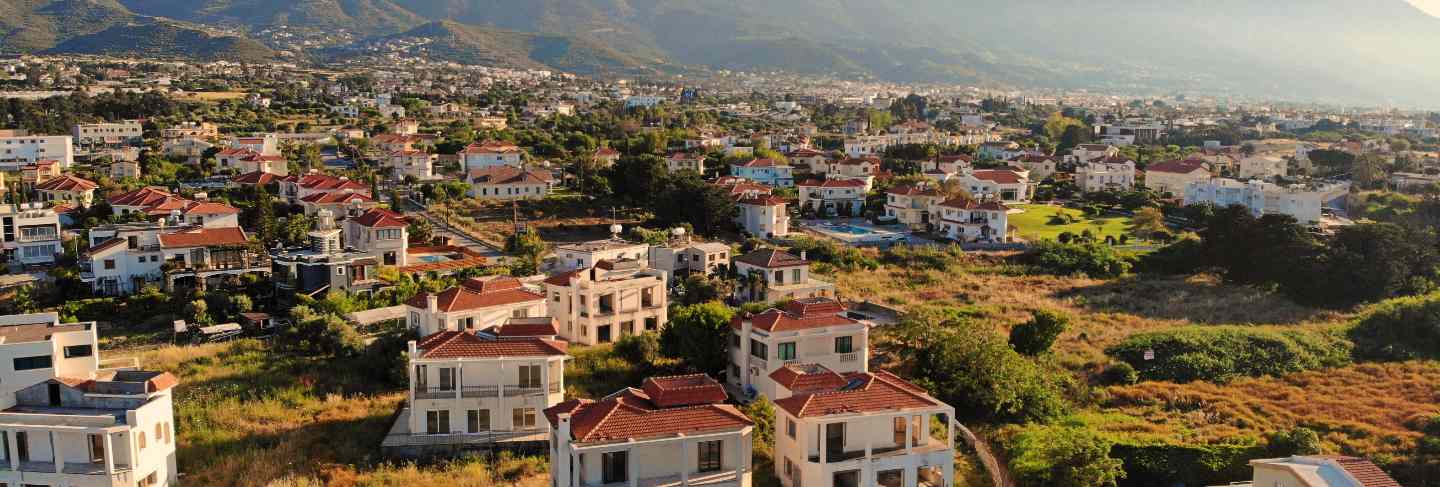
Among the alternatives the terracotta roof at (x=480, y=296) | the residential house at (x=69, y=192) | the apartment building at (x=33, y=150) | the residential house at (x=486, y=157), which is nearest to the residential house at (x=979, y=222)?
the terracotta roof at (x=480, y=296)

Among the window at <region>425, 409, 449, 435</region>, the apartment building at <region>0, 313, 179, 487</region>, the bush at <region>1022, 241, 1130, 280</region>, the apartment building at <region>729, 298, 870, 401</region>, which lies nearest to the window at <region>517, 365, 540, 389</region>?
the window at <region>425, 409, 449, 435</region>

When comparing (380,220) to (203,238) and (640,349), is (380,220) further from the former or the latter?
(640,349)

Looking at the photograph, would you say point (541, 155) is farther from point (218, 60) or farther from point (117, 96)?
point (218, 60)

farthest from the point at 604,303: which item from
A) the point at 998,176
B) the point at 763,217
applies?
the point at 998,176

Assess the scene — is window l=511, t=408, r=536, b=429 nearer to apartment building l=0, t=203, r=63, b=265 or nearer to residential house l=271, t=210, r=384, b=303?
residential house l=271, t=210, r=384, b=303

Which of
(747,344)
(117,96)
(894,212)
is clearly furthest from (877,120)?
(747,344)

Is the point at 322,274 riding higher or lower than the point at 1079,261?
higher
